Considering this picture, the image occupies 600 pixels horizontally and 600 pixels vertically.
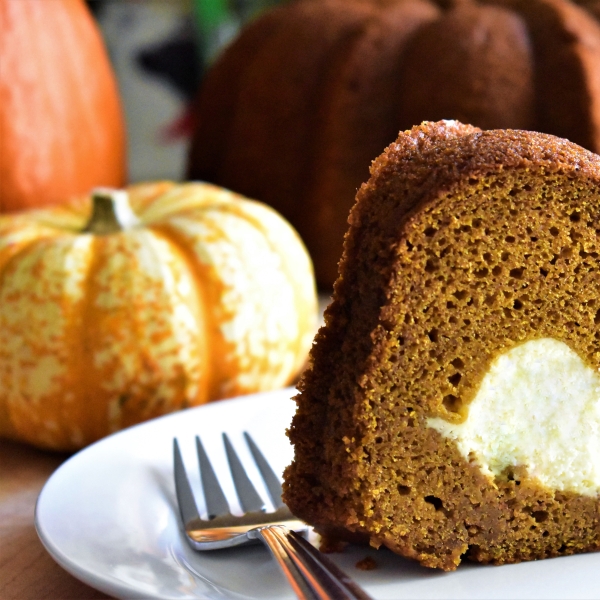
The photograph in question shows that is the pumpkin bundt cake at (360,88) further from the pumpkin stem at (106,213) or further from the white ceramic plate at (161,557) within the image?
the white ceramic plate at (161,557)

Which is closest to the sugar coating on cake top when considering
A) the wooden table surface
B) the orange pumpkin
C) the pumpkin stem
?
the wooden table surface

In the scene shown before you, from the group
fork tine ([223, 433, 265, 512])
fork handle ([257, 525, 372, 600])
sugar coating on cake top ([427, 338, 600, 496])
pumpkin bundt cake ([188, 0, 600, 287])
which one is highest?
pumpkin bundt cake ([188, 0, 600, 287])

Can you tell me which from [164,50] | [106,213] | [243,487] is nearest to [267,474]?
[243,487]

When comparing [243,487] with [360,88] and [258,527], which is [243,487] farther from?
[360,88]

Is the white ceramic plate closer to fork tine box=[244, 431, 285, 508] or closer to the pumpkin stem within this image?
fork tine box=[244, 431, 285, 508]

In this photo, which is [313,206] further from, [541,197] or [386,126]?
[541,197]

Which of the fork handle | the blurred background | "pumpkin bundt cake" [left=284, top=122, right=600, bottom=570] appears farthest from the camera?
the blurred background
